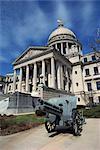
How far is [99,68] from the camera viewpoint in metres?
48.0

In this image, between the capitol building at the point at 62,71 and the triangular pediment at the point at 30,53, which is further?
the triangular pediment at the point at 30,53

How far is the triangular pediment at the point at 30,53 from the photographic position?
4675 cm

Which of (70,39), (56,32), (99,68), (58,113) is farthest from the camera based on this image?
(56,32)

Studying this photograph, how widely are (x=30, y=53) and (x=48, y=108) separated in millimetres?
42423

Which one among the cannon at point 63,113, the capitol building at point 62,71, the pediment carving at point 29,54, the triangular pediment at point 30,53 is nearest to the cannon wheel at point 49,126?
the cannon at point 63,113

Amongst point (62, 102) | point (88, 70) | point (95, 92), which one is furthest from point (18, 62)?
point (62, 102)

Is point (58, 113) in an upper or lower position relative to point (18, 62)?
lower

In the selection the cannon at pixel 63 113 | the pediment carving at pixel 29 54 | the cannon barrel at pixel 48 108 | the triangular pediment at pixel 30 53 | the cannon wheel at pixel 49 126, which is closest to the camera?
the cannon barrel at pixel 48 108

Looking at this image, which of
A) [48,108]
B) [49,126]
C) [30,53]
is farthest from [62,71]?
[48,108]

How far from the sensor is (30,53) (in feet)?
163

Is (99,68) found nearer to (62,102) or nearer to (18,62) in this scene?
(18,62)

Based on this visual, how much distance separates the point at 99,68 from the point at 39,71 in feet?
64.6

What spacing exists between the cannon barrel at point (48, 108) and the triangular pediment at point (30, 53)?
3688 cm

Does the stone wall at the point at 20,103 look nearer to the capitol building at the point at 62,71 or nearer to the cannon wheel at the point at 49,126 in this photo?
the capitol building at the point at 62,71
